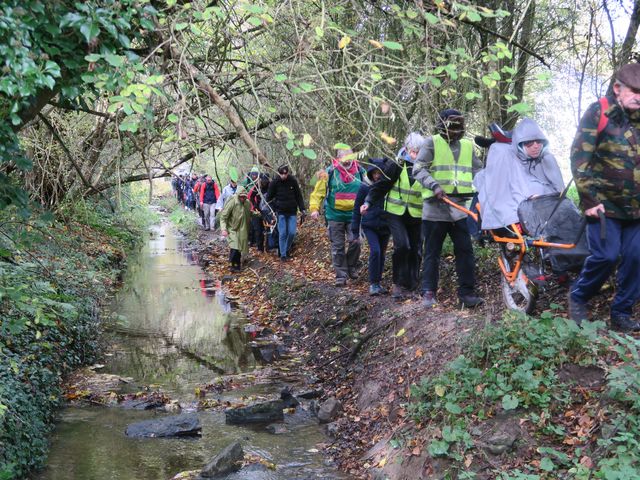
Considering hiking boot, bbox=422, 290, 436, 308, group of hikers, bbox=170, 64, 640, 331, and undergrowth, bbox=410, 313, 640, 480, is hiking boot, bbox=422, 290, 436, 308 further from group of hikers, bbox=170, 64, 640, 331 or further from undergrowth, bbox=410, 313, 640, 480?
undergrowth, bbox=410, 313, 640, 480

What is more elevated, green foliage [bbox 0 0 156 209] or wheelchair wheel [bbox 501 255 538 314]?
green foliage [bbox 0 0 156 209]

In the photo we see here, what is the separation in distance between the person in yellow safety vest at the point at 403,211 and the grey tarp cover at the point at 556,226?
6.71 ft

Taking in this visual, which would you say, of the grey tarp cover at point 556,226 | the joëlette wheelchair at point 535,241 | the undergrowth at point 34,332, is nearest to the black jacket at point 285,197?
the undergrowth at point 34,332

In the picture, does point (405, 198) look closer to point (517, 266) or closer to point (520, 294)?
point (520, 294)

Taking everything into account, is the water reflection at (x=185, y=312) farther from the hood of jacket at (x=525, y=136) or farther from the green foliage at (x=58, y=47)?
the hood of jacket at (x=525, y=136)

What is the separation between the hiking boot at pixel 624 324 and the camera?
4824 mm

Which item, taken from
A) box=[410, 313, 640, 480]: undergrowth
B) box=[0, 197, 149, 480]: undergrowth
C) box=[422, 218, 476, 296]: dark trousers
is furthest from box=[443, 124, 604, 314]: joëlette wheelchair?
box=[0, 197, 149, 480]: undergrowth

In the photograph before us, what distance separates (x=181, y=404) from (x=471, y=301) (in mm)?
3497

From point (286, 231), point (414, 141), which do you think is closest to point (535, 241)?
point (414, 141)

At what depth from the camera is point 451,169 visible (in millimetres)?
6617

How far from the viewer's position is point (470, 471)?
13.7 feet

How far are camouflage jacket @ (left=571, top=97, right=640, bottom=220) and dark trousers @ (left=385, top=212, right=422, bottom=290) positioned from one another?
134 inches

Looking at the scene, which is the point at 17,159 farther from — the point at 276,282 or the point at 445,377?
the point at 276,282

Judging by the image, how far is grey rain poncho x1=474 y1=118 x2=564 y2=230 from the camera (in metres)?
5.65
